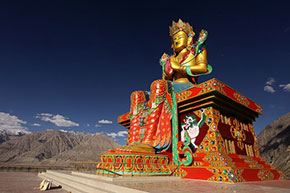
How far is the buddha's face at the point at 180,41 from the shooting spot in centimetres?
1109

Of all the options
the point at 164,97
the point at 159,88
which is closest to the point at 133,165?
the point at 164,97

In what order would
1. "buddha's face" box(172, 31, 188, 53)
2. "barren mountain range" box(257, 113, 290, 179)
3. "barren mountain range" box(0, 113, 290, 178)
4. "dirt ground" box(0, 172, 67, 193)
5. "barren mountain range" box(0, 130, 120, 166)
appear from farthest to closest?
"barren mountain range" box(0, 130, 120, 166), "barren mountain range" box(0, 113, 290, 178), "barren mountain range" box(257, 113, 290, 179), "buddha's face" box(172, 31, 188, 53), "dirt ground" box(0, 172, 67, 193)

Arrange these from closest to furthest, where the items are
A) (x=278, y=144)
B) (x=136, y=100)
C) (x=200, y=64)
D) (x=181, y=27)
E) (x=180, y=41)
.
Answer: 1. (x=136, y=100)
2. (x=200, y=64)
3. (x=180, y=41)
4. (x=181, y=27)
5. (x=278, y=144)

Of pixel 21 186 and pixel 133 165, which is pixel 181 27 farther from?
pixel 21 186

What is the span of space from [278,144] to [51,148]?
7083 centimetres

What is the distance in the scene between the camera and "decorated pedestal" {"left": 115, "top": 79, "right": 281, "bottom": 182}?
240 inches

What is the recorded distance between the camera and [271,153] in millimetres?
32125

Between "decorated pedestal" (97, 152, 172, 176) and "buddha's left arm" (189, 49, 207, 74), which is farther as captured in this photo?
"buddha's left arm" (189, 49, 207, 74)

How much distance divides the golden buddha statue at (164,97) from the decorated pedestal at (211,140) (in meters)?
0.42

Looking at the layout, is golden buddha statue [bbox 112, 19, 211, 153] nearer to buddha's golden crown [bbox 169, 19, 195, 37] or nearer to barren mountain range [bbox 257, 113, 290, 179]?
buddha's golden crown [bbox 169, 19, 195, 37]

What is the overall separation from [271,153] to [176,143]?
3375cm

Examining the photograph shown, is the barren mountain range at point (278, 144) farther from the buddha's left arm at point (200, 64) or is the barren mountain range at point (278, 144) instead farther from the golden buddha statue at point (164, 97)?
the golden buddha statue at point (164, 97)

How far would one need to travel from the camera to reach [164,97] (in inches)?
328

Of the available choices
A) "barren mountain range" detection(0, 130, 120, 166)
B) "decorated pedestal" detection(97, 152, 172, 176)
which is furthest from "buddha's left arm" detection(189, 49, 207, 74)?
"barren mountain range" detection(0, 130, 120, 166)
